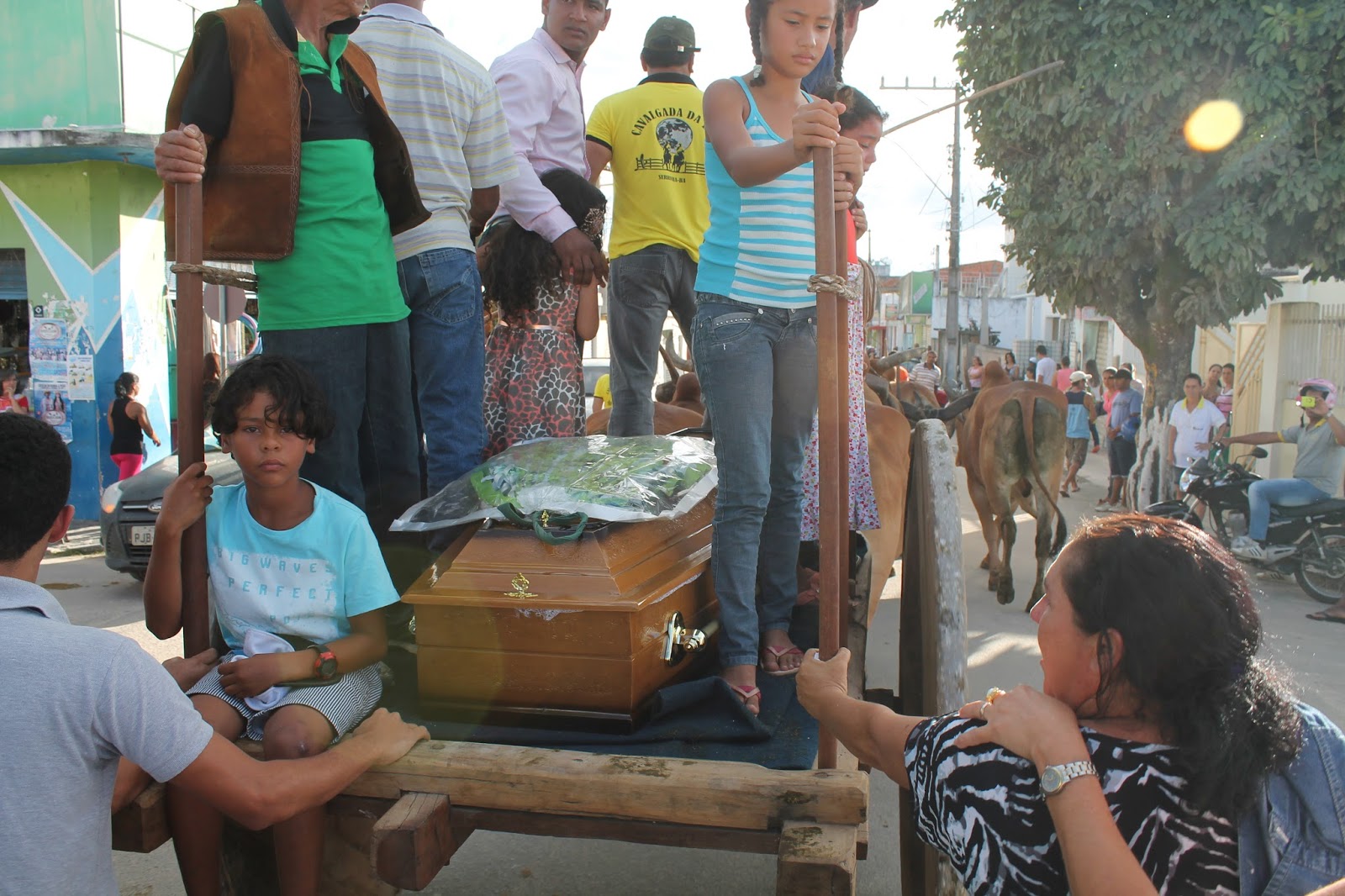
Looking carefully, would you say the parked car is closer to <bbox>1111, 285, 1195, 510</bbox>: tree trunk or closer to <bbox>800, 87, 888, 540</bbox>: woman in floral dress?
<bbox>800, 87, 888, 540</bbox>: woman in floral dress

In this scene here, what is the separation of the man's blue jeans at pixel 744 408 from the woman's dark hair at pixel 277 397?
94 cm

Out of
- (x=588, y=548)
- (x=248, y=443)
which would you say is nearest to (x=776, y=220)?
(x=588, y=548)

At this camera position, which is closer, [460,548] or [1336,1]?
[460,548]

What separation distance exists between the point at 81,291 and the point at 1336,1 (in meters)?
14.0

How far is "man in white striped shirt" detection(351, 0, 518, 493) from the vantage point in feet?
9.63

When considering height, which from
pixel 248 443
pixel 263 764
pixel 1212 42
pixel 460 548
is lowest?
pixel 263 764

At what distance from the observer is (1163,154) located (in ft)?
38.2

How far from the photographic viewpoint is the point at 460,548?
2457 mm

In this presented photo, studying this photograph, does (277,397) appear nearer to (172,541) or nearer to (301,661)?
(172,541)

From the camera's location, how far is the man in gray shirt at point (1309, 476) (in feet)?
28.9

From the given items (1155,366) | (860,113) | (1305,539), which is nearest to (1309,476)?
(1305,539)

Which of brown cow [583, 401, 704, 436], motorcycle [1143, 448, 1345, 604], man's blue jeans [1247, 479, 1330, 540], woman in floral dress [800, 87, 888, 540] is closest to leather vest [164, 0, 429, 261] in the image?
woman in floral dress [800, 87, 888, 540]

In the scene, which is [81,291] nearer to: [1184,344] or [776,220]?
[776,220]

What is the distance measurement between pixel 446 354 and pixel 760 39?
4.09ft
